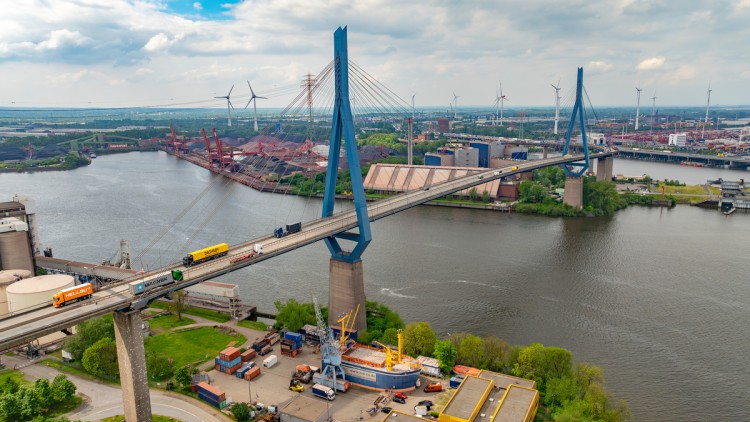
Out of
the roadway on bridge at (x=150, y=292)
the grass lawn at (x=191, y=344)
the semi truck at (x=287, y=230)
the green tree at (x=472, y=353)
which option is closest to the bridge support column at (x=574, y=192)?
the roadway on bridge at (x=150, y=292)

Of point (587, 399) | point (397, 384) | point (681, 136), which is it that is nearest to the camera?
point (587, 399)

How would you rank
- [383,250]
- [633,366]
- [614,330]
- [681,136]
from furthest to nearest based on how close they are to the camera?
[681,136], [383,250], [614,330], [633,366]

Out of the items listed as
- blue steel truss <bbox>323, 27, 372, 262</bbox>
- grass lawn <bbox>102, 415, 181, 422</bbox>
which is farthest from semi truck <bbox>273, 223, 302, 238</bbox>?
grass lawn <bbox>102, 415, 181, 422</bbox>

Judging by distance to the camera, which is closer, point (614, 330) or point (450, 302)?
point (614, 330)

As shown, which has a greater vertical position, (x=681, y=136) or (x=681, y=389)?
(x=681, y=136)

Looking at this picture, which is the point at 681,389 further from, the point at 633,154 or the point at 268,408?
the point at 633,154

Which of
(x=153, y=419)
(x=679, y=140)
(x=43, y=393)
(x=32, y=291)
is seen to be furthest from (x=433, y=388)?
(x=679, y=140)

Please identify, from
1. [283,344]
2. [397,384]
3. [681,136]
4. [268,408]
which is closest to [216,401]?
[268,408]
